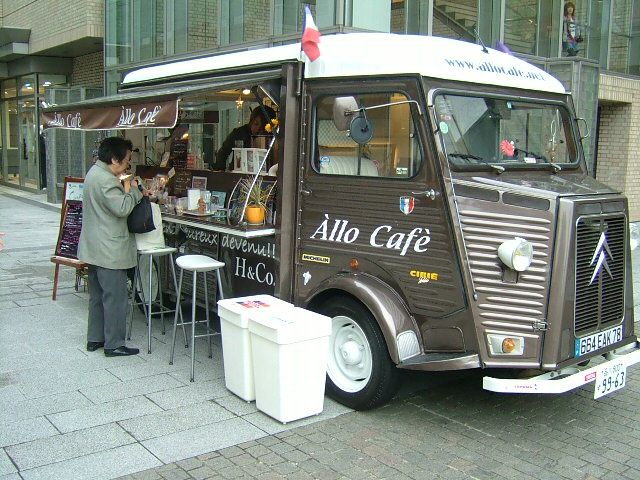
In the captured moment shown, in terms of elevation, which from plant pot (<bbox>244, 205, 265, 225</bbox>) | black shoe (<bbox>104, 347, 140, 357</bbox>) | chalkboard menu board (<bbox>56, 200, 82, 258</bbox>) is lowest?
black shoe (<bbox>104, 347, 140, 357</bbox>)

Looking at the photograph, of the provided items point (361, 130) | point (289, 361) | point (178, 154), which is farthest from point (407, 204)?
point (178, 154)

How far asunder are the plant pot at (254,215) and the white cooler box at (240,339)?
69 cm

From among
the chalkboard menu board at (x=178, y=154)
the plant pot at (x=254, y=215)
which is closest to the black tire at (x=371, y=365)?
the plant pot at (x=254, y=215)

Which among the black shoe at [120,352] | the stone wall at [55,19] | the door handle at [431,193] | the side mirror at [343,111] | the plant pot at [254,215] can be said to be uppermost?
the stone wall at [55,19]

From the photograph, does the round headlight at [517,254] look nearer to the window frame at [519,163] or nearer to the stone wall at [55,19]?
the window frame at [519,163]

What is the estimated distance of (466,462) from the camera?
4.12 metres

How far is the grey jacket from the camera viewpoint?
565 cm

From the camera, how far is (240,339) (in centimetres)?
481

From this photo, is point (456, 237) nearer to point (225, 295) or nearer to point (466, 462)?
point (466, 462)

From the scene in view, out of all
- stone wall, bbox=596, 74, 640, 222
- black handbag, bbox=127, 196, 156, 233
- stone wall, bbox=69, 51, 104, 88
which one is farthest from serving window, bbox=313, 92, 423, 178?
stone wall, bbox=69, 51, 104, 88

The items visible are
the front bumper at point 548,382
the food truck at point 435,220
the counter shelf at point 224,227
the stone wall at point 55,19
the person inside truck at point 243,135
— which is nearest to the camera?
the front bumper at point 548,382

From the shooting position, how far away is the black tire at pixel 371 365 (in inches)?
182

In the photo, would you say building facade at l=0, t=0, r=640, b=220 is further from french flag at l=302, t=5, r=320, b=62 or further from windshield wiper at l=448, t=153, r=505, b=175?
windshield wiper at l=448, t=153, r=505, b=175

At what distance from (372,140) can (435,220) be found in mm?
792
